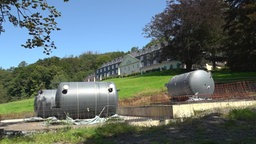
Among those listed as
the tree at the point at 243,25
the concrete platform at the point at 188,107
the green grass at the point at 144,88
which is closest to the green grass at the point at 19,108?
the green grass at the point at 144,88

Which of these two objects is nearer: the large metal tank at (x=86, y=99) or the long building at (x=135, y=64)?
the large metal tank at (x=86, y=99)

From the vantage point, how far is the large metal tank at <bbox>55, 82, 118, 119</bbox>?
19109 millimetres

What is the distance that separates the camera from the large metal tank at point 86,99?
19.1 m

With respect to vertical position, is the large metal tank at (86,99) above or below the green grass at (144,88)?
below

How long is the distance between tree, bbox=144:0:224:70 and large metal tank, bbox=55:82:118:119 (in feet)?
126

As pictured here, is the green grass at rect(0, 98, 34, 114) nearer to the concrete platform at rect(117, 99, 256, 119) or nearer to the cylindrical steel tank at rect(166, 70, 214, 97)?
the cylindrical steel tank at rect(166, 70, 214, 97)

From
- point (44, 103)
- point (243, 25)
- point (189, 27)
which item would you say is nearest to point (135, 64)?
point (189, 27)

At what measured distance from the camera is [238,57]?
45812 mm

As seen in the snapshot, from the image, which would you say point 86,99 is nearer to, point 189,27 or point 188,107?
point 188,107

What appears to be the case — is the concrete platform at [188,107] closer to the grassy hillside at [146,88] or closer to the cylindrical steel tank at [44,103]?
the cylindrical steel tank at [44,103]

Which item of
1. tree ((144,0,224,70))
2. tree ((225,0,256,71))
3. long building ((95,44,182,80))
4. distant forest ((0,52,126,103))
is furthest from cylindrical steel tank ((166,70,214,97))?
distant forest ((0,52,126,103))

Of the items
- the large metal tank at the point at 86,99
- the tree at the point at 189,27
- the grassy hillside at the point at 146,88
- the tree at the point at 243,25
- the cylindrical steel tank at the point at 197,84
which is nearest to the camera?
the large metal tank at the point at 86,99

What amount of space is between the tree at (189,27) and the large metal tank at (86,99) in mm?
38482

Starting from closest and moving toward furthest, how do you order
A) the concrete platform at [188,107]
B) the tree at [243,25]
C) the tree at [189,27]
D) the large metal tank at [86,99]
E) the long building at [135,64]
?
the concrete platform at [188,107]
the large metal tank at [86,99]
the tree at [243,25]
the tree at [189,27]
the long building at [135,64]
